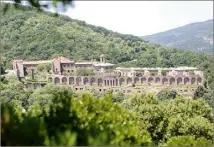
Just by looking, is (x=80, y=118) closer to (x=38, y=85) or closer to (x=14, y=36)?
(x=38, y=85)

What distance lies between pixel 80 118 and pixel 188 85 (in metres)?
36.8

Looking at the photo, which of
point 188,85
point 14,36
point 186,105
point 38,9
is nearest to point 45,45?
point 14,36

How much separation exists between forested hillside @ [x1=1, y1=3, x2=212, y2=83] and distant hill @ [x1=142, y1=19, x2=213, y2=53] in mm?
40155

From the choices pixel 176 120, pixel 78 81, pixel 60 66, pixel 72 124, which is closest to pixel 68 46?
pixel 60 66

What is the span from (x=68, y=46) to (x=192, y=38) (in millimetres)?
72640

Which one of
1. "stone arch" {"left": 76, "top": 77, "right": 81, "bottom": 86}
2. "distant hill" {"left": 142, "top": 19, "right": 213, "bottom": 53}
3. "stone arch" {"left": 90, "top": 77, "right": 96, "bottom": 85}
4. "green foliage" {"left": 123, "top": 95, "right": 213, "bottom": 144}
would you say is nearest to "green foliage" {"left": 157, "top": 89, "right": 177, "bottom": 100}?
"stone arch" {"left": 90, "top": 77, "right": 96, "bottom": 85}

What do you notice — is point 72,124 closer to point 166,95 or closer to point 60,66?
point 166,95

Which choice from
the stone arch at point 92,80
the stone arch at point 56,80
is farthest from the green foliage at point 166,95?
the stone arch at point 56,80

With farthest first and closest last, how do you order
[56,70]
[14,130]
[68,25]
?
[68,25]
[56,70]
[14,130]

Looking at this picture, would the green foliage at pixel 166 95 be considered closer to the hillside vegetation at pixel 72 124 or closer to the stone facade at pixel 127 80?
the stone facade at pixel 127 80

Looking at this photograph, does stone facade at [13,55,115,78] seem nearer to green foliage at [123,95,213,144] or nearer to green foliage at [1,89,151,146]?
green foliage at [123,95,213,144]

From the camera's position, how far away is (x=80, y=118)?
412cm

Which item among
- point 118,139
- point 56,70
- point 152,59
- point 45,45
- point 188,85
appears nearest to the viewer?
point 118,139

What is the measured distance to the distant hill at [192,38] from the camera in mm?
110206
